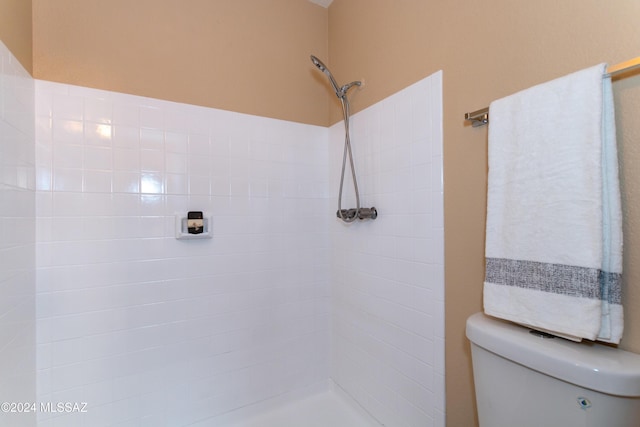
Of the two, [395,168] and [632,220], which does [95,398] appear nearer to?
[395,168]

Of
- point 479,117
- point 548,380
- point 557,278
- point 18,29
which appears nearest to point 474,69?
point 479,117

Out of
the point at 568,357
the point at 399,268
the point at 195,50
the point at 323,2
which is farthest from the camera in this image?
the point at 323,2

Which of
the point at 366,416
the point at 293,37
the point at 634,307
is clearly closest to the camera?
the point at 634,307

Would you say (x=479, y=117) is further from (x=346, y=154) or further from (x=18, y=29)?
(x=18, y=29)

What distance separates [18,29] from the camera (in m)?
1.01

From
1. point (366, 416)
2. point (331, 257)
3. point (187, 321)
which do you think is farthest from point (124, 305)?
point (366, 416)

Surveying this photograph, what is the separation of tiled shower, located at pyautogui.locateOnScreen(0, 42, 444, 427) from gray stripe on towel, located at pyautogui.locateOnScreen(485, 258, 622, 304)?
1.03 feet

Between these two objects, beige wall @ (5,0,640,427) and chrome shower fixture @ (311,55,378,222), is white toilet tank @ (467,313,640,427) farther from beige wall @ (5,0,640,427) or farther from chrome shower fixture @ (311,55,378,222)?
chrome shower fixture @ (311,55,378,222)

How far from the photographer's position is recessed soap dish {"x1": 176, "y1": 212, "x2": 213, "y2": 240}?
136 centimetres

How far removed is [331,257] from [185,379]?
1.00 metres

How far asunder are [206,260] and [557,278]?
139cm

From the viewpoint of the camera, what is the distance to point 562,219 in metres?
0.71

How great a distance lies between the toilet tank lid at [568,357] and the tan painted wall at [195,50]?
143cm

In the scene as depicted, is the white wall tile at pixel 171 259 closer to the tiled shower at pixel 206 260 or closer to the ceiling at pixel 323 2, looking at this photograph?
the tiled shower at pixel 206 260
